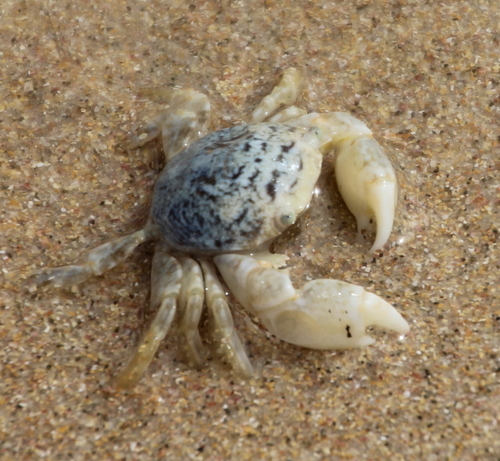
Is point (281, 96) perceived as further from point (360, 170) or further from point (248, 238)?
point (248, 238)

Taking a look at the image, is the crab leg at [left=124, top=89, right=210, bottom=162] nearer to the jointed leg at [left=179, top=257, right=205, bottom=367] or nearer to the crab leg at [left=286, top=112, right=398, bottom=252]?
the crab leg at [left=286, top=112, right=398, bottom=252]

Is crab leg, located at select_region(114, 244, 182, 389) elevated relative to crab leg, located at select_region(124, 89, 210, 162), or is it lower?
lower

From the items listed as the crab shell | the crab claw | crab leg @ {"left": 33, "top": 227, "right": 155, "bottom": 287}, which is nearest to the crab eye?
the crab shell

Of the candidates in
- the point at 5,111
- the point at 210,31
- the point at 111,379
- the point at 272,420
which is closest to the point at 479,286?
the point at 272,420

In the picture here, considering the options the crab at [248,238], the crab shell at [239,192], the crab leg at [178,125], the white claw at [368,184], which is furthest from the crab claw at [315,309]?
the crab leg at [178,125]

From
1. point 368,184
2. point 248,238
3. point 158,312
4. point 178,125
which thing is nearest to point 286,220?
point 248,238

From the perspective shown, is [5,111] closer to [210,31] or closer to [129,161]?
[129,161]
